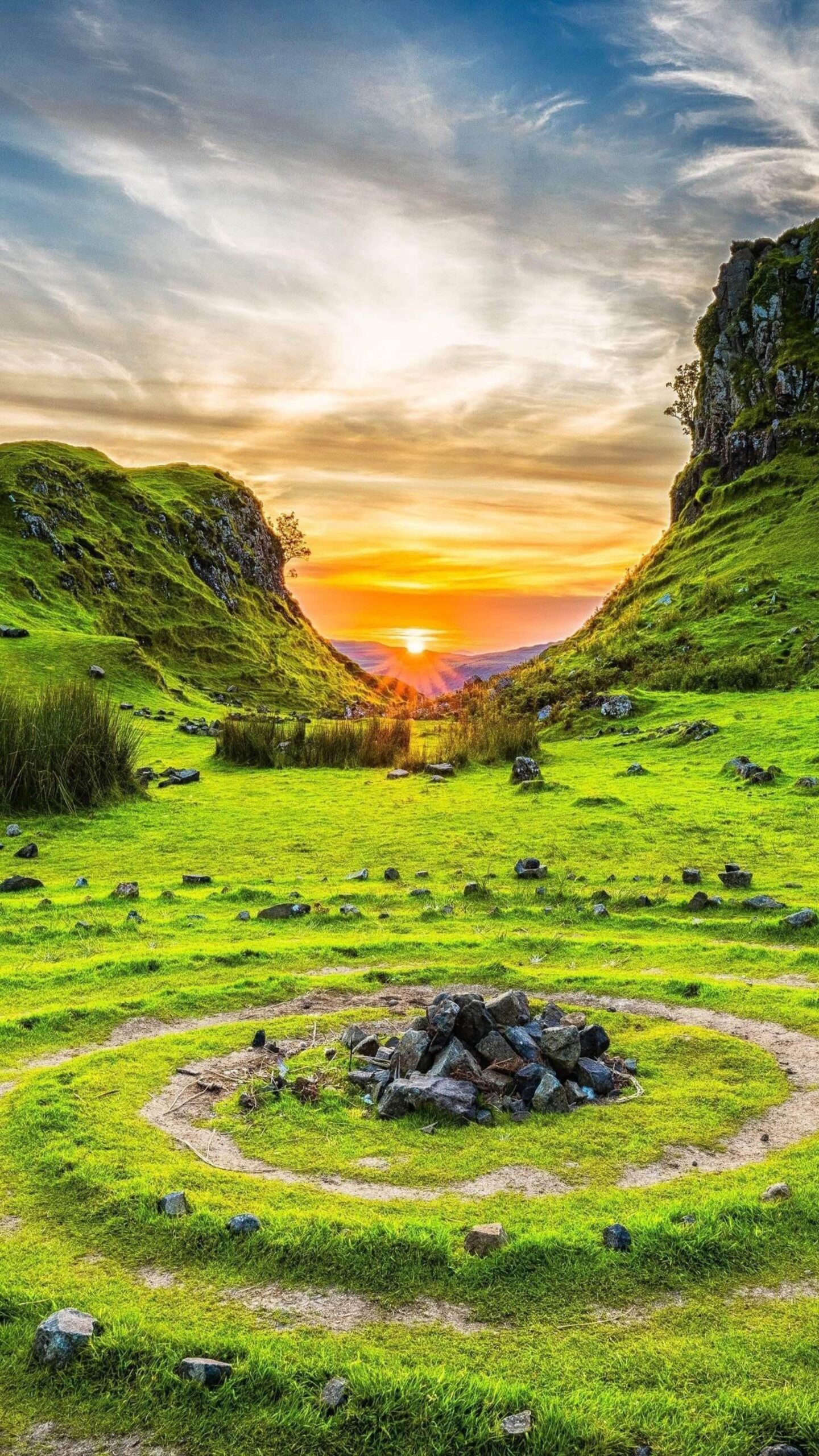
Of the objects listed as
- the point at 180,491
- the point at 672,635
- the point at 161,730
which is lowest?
the point at 161,730

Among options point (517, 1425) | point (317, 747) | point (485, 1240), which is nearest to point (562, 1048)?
point (485, 1240)

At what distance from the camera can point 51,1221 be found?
606 cm

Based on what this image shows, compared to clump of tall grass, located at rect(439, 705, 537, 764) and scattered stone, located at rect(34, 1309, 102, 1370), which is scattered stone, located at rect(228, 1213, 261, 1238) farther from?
clump of tall grass, located at rect(439, 705, 537, 764)

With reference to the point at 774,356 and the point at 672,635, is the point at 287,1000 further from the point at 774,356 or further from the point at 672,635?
the point at 774,356

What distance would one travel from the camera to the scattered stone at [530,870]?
15500 mm

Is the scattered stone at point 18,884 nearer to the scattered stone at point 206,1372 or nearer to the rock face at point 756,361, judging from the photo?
the scattered stone at point 206,1372

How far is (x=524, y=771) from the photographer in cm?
2462

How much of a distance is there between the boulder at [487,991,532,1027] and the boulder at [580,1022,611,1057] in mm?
568

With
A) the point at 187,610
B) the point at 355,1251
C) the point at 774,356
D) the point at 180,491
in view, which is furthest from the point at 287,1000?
the point at 180,491

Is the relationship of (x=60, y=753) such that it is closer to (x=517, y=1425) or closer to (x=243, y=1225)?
(x=243, y=1225)

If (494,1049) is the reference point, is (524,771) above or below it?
above

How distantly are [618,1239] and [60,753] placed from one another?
62.6 feet

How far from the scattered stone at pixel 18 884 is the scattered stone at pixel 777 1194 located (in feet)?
41.0

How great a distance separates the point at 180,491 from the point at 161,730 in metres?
63.8
